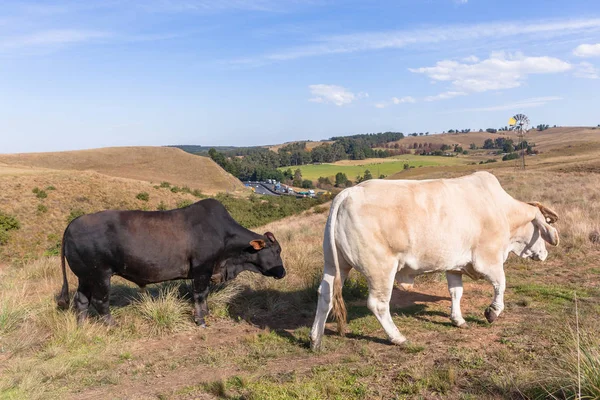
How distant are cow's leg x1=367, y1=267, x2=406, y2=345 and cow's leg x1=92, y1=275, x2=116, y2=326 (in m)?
3.90

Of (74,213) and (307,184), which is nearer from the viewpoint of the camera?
(74,213)

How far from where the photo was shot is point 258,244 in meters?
7.42

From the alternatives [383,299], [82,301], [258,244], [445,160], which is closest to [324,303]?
[383,299]

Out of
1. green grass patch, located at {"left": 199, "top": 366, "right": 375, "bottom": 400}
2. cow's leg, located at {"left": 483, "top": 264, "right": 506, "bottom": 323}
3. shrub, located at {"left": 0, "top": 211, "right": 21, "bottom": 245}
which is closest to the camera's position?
green grass patch, located at {"left": 199, "top": 366, "right": 375, "bottom": 400}

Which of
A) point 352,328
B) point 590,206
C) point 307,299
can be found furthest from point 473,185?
point 590,206

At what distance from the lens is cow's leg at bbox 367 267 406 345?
5.54 meters

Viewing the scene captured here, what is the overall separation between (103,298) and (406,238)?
4532 millimetres

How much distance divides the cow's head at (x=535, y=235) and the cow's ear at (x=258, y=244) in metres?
3.98

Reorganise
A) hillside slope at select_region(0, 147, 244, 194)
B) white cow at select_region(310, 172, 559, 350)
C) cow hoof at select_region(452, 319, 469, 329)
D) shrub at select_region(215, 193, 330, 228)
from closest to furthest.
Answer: white cow at select_region(310, 172, 559, 350), cow hoof at select_region(452, 319, 469, 329), shrub at select_region(215, 193, 330, 228), hillside slope at select_region(0, 147, 244, 194)

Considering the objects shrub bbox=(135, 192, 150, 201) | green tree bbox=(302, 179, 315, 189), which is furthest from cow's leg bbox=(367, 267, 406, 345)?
green tree bbox=(302, 179, 315, 189)

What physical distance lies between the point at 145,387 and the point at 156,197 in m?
41.5

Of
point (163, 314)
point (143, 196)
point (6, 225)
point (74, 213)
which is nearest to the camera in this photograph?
point (163, 314)

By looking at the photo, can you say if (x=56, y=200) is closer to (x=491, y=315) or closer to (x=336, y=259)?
(x=336, y=259)

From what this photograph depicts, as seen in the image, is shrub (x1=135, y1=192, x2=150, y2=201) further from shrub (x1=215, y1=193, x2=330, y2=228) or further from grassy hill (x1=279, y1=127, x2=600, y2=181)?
grassy hill (x1=279, y1=127, x2=600, y2=181)
